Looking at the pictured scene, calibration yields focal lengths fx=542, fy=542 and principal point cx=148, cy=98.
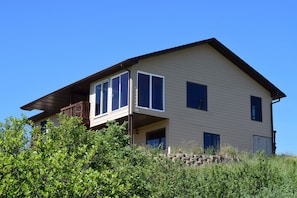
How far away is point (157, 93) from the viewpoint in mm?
25641

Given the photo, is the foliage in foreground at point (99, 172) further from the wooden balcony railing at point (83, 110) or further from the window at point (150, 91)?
the wooden balcony railing at point (83, 110)

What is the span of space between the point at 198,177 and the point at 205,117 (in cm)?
1230

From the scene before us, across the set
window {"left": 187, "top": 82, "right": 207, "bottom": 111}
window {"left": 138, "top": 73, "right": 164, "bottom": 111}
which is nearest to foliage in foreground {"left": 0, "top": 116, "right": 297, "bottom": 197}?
window {"left": 138, "top": 73, "right": 164, "bottom": 111}

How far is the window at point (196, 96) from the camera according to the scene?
88.0ft

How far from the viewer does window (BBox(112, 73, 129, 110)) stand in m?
25.5

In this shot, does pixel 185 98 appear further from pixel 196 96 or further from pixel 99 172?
pixel 99 172

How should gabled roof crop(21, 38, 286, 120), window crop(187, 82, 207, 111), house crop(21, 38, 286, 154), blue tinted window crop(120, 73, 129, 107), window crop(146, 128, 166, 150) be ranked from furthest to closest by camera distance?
1. window crop(187, 82, 207, 111)
2. gabled roof crop(21, 38, 286, 120)
3. window crop(146, 128, 166, 150)
4. house crop(21, 38, 286, 154)
5. blue tinted window crop(120, 73, 129, 107)

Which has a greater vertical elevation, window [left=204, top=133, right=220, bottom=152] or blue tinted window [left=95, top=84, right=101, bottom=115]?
blue tinted window [left=95, top=84, right=101, bottom=115]

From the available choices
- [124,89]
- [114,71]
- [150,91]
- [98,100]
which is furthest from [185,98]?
[98,100]

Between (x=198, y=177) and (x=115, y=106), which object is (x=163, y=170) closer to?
(x=198, y=177)

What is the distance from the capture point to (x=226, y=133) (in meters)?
27.2

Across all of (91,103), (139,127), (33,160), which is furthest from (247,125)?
(33,160)

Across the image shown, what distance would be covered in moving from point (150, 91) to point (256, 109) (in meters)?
6.92

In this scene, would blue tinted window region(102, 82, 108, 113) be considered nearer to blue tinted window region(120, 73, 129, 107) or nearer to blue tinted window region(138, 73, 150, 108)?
blue tinted window region(120, 73, 129, 107)
